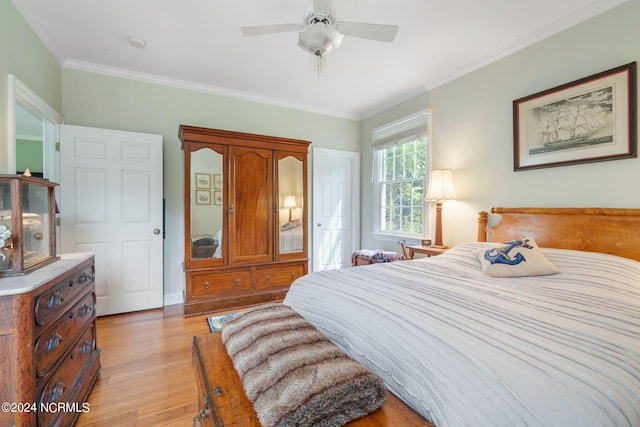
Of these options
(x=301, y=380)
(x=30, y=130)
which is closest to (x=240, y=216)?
(x=301, y=380)

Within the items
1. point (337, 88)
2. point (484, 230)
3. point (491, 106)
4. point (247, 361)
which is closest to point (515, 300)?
point (247, 361)

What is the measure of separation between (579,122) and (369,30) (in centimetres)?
180

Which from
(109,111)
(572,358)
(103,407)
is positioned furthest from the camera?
(109,111)

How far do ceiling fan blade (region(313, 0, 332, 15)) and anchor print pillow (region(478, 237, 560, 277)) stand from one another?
6.28ft

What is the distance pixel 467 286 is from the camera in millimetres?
1496

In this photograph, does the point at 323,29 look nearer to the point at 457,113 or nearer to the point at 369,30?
the point at 369,30

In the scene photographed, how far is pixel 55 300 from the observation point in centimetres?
134

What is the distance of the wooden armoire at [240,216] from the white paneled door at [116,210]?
456 mm

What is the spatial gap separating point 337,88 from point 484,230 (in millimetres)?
2415

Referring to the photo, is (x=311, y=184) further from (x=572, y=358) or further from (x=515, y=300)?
(x=572, y=358)

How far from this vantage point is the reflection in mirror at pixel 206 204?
119 inches

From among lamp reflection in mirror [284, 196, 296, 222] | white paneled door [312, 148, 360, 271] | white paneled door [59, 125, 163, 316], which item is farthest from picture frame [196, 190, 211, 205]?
white paneled door [312, 148, 360, 271]

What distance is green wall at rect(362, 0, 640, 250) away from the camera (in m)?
1.98

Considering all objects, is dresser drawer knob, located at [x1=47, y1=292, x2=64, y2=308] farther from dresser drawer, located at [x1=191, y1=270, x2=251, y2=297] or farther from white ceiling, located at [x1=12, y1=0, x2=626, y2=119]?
white ceiling, located at [x1=12, y1=0, x2=626, y2=119]
